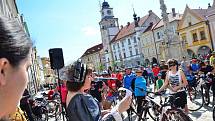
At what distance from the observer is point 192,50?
5409 centimetres

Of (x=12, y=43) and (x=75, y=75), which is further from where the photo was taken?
(x=75, y=75)

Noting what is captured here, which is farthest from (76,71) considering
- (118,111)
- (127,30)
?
(127,30)

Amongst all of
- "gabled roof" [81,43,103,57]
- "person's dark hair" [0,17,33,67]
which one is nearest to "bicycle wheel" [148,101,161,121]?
"person's dark hair" [0,17,33,67]

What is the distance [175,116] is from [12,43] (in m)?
5.89

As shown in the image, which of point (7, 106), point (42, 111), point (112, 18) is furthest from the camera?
point (112, 18)

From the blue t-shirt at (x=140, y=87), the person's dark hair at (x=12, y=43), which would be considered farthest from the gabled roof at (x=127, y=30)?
the person's dark hair at (x=12, y=43)

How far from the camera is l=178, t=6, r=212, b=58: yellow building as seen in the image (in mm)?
50553

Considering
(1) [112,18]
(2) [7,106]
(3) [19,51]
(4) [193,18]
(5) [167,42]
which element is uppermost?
(1) [112,18]

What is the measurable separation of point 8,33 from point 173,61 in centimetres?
716

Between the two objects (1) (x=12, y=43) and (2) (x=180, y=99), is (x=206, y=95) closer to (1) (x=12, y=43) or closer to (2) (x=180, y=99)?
(2) (x=180, y=99)

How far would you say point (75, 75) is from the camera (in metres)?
3.05

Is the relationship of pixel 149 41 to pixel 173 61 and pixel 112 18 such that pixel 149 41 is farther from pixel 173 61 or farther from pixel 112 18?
pixel 173 61

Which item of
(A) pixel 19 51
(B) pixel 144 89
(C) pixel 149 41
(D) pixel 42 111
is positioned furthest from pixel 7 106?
(C) pixel 149 41

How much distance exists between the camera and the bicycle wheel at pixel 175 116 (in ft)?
20.4
